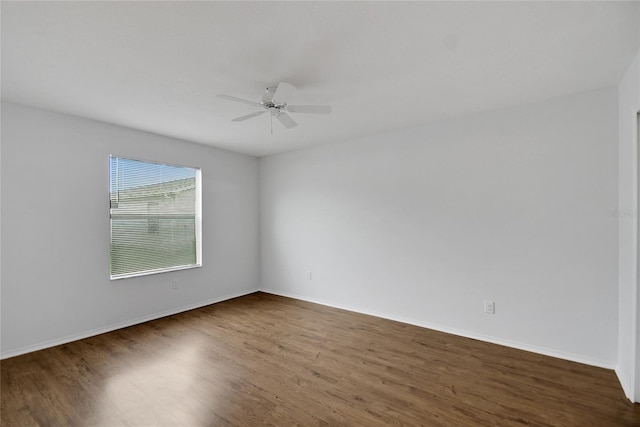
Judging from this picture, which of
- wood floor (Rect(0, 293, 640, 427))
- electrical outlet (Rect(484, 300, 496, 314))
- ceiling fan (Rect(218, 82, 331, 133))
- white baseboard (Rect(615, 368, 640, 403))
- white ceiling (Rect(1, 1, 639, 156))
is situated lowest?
wood floor (Rect(0, 293, 640, 427))

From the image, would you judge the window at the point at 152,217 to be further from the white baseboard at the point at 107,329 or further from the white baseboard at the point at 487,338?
the white baseboard at the point at 487,338

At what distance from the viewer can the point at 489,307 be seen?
310cm

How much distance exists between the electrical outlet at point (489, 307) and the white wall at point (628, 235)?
938 mm

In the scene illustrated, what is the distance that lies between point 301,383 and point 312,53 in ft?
8.31

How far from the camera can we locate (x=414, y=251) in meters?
3.62

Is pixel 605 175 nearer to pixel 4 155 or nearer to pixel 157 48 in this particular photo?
pixel 157 48

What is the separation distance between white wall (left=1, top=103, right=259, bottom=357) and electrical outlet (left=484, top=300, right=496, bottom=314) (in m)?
3.94

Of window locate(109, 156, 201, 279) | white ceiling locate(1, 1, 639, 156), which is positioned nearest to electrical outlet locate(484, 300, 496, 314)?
white ceiling locate(1, 1, 639, 156)

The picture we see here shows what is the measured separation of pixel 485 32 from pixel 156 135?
3904mm

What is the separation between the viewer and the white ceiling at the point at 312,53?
5.28 ft

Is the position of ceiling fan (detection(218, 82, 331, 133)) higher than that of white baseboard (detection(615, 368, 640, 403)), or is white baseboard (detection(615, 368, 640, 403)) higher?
ceiling fan (detection(218, 82, 331, 133))

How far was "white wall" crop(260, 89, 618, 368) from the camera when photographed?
2.62m

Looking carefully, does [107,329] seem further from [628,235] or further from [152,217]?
[628,235]

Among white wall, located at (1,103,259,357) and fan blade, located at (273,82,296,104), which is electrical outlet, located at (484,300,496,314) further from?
white wall, located at (1,103,259,357)
